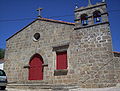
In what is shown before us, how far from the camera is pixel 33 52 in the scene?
1184cm

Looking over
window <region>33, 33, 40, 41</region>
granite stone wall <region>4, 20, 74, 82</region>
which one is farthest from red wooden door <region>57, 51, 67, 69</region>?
window <region>33, 33, 40, 41</region>

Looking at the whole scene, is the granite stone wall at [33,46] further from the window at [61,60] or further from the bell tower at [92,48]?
the bell tower at [92,48]

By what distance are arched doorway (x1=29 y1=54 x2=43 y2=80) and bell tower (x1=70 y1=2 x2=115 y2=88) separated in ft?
9.26

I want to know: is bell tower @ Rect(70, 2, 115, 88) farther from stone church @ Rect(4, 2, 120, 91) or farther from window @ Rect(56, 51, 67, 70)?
window @ Rect(56, 51, 67, 70)

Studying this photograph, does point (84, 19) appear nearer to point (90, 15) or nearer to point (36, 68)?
point (90, 15)

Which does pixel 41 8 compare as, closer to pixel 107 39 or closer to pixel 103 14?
pixel 103 14

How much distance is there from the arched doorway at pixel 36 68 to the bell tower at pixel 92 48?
2.82 m

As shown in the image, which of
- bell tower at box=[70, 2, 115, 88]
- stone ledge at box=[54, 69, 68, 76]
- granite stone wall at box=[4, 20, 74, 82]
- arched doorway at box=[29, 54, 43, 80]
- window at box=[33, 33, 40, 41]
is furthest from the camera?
window at box=[33, 33, 40, 41]

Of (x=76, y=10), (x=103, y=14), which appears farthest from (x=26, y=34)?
(x=103, y=14)

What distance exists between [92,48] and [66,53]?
1930 mm

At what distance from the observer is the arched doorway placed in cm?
1123

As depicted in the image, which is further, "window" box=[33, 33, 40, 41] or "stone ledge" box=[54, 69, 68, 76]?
"window" box=[33, 33, 40, 41]

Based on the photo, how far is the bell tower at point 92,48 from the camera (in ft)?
28.3

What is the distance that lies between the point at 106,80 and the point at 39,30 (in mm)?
6515
